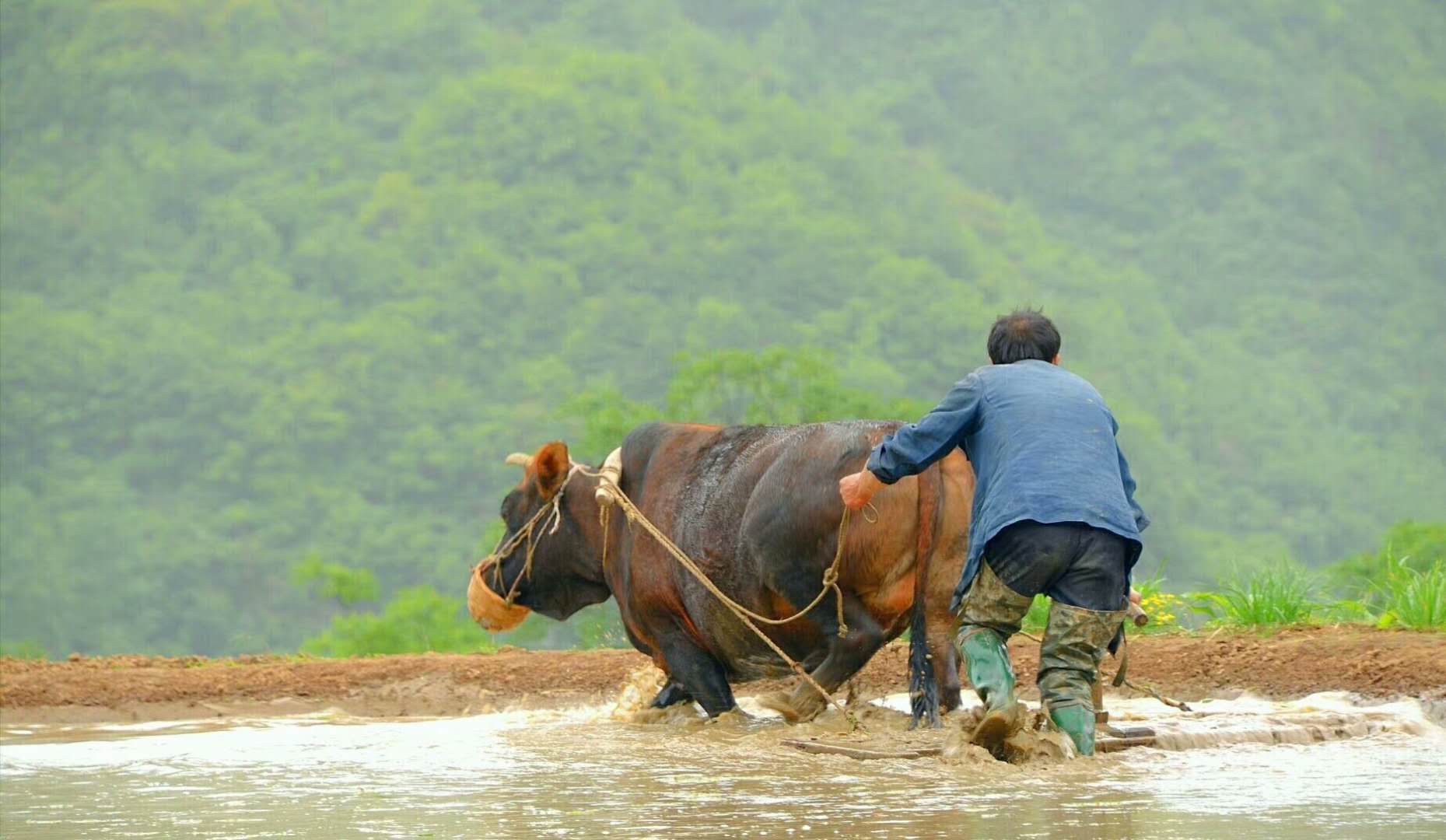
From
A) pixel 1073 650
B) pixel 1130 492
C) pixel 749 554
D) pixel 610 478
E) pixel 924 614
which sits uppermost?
pixel 610 478

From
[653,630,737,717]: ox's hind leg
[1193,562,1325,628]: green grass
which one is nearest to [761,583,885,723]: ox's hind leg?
[653,630,737,717]: ox's hind leg

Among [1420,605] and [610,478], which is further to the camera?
[1420,605]

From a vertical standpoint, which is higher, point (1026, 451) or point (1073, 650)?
point (1026, 451)

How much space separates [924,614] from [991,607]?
102 cm

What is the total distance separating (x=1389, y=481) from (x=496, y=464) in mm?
43795

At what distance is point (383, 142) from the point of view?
334 ft

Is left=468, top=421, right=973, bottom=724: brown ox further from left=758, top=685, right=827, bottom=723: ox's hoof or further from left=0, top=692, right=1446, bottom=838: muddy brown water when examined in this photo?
left=0, top=692, right=1446, bottom=838: muddy brown water

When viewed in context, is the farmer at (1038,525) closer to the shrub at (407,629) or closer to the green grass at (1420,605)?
the green grass at (1420,605)

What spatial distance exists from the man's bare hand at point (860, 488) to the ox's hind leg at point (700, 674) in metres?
1.96

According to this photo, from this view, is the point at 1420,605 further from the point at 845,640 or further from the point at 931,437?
the point at 931,437

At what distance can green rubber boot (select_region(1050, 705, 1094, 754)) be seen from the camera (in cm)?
627

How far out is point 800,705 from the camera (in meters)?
7.92

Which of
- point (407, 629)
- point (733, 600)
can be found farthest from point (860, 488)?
point (407, 629)

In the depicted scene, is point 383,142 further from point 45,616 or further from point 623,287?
point 45,616
